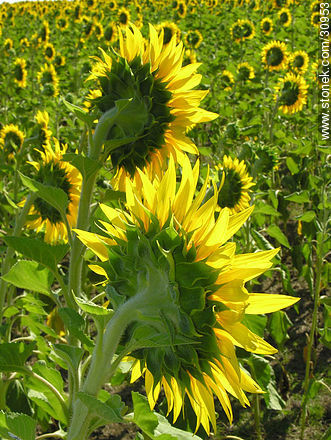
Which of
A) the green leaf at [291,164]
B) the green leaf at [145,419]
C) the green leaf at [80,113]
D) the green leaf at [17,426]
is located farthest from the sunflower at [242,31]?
the green leaf at [17,426]

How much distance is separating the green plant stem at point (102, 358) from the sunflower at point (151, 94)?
539 millimetres

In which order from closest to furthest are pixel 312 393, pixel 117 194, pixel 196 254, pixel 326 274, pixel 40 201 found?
pixel 196 254
pixel 117 194
pixel 40 201
pixel 312 393
pixel 326 274

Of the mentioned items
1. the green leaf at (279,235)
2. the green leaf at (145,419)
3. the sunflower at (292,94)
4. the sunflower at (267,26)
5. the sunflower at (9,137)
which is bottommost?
the green leaf at (145,419)

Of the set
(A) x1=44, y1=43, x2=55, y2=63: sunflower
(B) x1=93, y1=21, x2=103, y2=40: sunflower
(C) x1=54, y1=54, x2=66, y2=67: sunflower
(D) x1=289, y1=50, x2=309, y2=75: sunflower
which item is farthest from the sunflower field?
(B) x1=93, y1=21, x2=103, y2=40: sunflower

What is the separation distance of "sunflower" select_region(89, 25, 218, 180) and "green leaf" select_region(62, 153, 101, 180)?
0.35 ft

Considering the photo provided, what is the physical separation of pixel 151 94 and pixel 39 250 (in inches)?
18.2

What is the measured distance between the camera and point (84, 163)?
1.03m

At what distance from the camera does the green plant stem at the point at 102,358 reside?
0.69m

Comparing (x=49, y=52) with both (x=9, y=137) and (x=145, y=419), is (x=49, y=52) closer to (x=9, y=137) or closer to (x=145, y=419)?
(x=9, y=137)

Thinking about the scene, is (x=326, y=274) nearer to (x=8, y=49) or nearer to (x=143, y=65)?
(x=143, y=65)

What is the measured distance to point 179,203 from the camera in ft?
2.48

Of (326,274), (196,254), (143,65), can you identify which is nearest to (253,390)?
(196,254)

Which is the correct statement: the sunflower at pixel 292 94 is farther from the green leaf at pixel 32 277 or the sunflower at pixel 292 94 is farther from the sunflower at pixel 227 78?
the green leaf at pixel 32 277

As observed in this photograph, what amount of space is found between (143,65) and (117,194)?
12.8 inches
